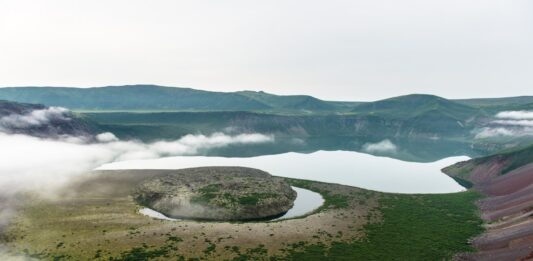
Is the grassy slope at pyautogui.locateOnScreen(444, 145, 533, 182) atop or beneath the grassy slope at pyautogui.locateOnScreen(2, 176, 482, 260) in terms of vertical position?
atop

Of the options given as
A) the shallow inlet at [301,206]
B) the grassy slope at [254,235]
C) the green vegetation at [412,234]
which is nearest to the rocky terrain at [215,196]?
the shallow inlet at [301,206]

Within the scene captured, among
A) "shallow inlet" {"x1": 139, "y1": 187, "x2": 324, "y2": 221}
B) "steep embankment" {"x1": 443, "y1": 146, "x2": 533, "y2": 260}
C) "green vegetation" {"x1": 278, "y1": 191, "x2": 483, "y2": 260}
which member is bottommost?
"shallow inlet" {"x1": 139, "y1": 187, "x2": 324, "y2": 221}

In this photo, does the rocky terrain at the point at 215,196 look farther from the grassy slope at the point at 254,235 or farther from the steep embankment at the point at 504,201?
the steep embankment at the point at 504,201

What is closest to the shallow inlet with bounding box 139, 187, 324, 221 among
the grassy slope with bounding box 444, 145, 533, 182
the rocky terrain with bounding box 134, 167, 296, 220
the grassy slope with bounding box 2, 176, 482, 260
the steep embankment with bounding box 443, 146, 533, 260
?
the rocky terrain with bounding box 134, 167, 296, 220

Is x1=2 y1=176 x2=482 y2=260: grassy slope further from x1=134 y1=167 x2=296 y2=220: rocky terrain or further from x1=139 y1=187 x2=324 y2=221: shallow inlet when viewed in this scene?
x1=134 y1=167 x2=296 y2=220: rocky terrain

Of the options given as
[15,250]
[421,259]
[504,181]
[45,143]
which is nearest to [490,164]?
[504,181]

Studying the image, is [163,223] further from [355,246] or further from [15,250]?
[355,246]

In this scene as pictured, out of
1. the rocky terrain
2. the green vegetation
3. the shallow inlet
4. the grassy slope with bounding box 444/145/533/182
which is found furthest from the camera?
the grassy slope with bounding box 444/145/533/182
